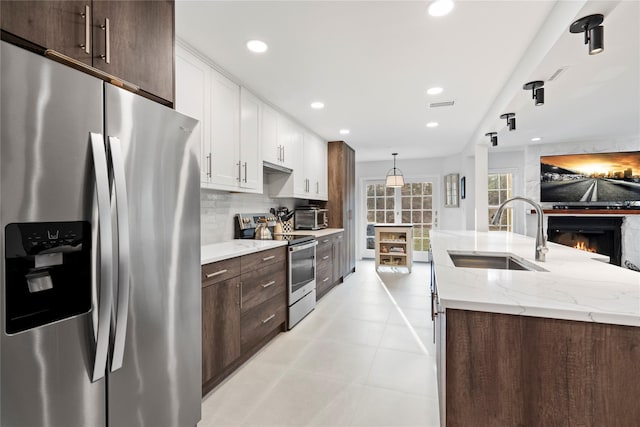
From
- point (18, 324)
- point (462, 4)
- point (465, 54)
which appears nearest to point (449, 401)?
point (18, 324)

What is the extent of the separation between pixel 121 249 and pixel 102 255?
0.22ft

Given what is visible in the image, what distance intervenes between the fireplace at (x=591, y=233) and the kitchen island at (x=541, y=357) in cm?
519

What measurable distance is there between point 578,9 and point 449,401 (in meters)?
1.88

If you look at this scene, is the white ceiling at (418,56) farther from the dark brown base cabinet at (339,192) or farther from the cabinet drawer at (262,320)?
the cabinet drawer at (262,320)

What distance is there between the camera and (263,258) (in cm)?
265

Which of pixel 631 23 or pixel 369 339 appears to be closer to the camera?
pixel 631 23

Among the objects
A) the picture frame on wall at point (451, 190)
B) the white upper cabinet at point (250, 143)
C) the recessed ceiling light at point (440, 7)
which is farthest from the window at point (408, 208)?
the recessed ceiling light at point (440, 7)

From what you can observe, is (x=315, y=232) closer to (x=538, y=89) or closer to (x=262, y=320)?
(x=262, y=320)

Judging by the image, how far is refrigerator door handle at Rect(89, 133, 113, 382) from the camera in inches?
41.4

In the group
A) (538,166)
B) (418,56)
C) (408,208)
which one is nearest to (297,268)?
(418,56)

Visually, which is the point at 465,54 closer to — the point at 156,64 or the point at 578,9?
the point at 578,9

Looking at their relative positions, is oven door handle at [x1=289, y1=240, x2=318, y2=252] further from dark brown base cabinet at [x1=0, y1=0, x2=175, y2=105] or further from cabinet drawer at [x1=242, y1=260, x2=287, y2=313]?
dark brown base cabinet at [x1=0, y1=0, x2=175, y2=105]

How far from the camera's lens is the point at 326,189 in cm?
522

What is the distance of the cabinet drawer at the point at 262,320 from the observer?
94.6 inches
